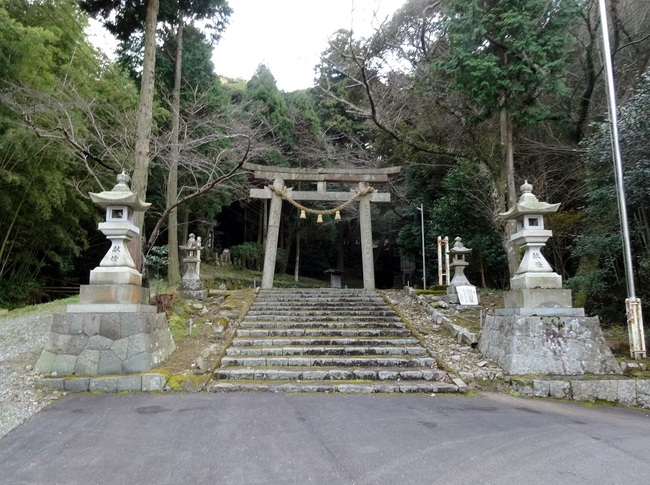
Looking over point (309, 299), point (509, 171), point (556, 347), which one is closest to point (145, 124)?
point (309, 299)

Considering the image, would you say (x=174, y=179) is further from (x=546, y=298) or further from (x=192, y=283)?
(x=546, y=298)

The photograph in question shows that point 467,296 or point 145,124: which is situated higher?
point 145,124

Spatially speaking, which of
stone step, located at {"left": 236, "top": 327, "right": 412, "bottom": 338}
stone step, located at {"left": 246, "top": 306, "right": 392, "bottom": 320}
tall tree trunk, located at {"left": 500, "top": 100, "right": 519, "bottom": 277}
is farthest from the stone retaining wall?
tall tree trunk, located at {"left": 500, "top": 100, "right": 519, "bottom": 277}

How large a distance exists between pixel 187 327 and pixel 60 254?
7.33m

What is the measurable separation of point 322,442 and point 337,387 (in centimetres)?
152

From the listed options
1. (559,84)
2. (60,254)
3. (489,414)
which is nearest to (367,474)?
(489,414)

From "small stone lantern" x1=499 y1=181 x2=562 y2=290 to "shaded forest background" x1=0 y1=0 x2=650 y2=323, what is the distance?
2.01 m

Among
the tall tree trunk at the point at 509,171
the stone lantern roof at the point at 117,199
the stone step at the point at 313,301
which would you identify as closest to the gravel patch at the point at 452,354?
the stone step at the point at 313,301

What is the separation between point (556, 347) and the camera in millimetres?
4992

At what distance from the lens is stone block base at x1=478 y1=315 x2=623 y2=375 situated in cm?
489

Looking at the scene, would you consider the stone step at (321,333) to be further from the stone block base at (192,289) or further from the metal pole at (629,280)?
the metal pole at (629,280)

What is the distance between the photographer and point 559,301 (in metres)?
5.22

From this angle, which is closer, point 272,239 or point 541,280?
point 541,280

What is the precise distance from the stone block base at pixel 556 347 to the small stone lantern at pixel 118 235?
16.4 ft
